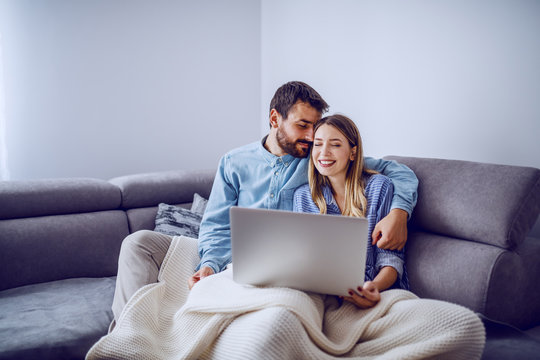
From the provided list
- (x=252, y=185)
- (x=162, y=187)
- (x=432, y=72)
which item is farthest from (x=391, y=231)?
(x=162, y=187)

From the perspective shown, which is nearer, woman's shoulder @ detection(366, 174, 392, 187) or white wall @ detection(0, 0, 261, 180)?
woman's shoulder @ detection(366, 174, 392, 187)

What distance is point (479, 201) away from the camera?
1.40m

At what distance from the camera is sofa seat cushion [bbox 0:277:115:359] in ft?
4.57

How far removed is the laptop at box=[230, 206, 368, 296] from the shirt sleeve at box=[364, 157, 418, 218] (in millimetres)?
427

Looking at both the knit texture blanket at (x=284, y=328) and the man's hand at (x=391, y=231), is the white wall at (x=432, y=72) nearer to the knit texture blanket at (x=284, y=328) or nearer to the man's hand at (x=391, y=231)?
the man's hand at (x=391, y=231)

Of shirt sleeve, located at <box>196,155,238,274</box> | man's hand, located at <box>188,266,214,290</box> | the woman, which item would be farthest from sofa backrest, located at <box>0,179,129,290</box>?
the woman

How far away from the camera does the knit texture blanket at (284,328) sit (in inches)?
38.6

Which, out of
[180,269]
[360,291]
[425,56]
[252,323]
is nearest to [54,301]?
[180,269]

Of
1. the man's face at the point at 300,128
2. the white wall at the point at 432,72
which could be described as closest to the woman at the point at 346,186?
the man's face at the point at 300,128

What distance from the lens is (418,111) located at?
195 centimetres

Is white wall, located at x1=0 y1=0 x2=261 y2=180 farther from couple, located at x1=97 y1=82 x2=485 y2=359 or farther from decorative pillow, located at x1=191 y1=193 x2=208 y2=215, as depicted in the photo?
couple, located at x1=97 y1=82 x2=485 y2=359

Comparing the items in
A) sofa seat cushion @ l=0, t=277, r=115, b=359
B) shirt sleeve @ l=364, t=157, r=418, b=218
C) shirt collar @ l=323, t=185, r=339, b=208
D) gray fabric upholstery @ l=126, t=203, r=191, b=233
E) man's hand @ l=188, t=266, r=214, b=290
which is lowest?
sofa seat cushion @ l=0, t=277, r=115, b=359

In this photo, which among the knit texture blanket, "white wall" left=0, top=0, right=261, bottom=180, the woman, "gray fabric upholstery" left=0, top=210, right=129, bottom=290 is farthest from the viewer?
"white wall" left=0, top=0, right=261, bottom=180

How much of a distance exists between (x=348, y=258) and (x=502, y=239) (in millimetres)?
571
